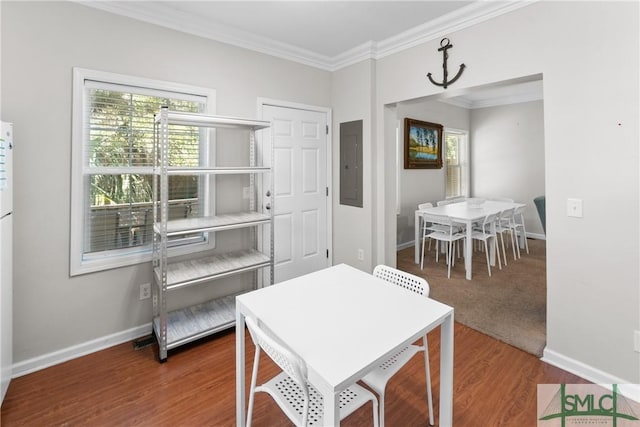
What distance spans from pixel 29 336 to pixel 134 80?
6.28ft

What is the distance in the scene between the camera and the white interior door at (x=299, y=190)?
327 cm

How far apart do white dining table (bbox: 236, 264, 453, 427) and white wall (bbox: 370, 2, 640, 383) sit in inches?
48.3

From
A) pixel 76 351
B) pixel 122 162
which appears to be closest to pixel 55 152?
pixel 122 162

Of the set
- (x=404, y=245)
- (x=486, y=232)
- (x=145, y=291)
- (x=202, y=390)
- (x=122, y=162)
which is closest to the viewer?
(x=202, y=390)

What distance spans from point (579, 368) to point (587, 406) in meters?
0.29

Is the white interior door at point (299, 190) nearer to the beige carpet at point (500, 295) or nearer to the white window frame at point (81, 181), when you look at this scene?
the white window frame at point (81, 181)

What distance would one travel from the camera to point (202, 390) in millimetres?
1942

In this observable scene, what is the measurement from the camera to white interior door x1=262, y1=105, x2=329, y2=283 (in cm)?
327

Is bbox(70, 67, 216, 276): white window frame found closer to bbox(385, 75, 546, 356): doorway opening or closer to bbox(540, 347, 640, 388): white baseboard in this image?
bbox(385, 75, 546, 356): doorway opening

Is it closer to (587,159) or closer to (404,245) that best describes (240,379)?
(587,159)

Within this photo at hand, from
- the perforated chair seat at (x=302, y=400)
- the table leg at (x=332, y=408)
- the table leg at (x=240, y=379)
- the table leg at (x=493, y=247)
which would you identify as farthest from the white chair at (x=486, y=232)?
the table leg at (x=332, y=408)

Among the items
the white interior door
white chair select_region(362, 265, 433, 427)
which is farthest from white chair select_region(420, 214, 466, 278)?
white chair select_region(362, 265, 433, 427)

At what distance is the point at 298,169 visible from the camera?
3.41 meters

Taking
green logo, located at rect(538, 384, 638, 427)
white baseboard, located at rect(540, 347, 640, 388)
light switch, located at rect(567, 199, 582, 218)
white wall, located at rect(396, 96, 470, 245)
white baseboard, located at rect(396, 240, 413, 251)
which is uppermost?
white wall, located at rect(396, 96, 470, 245)
